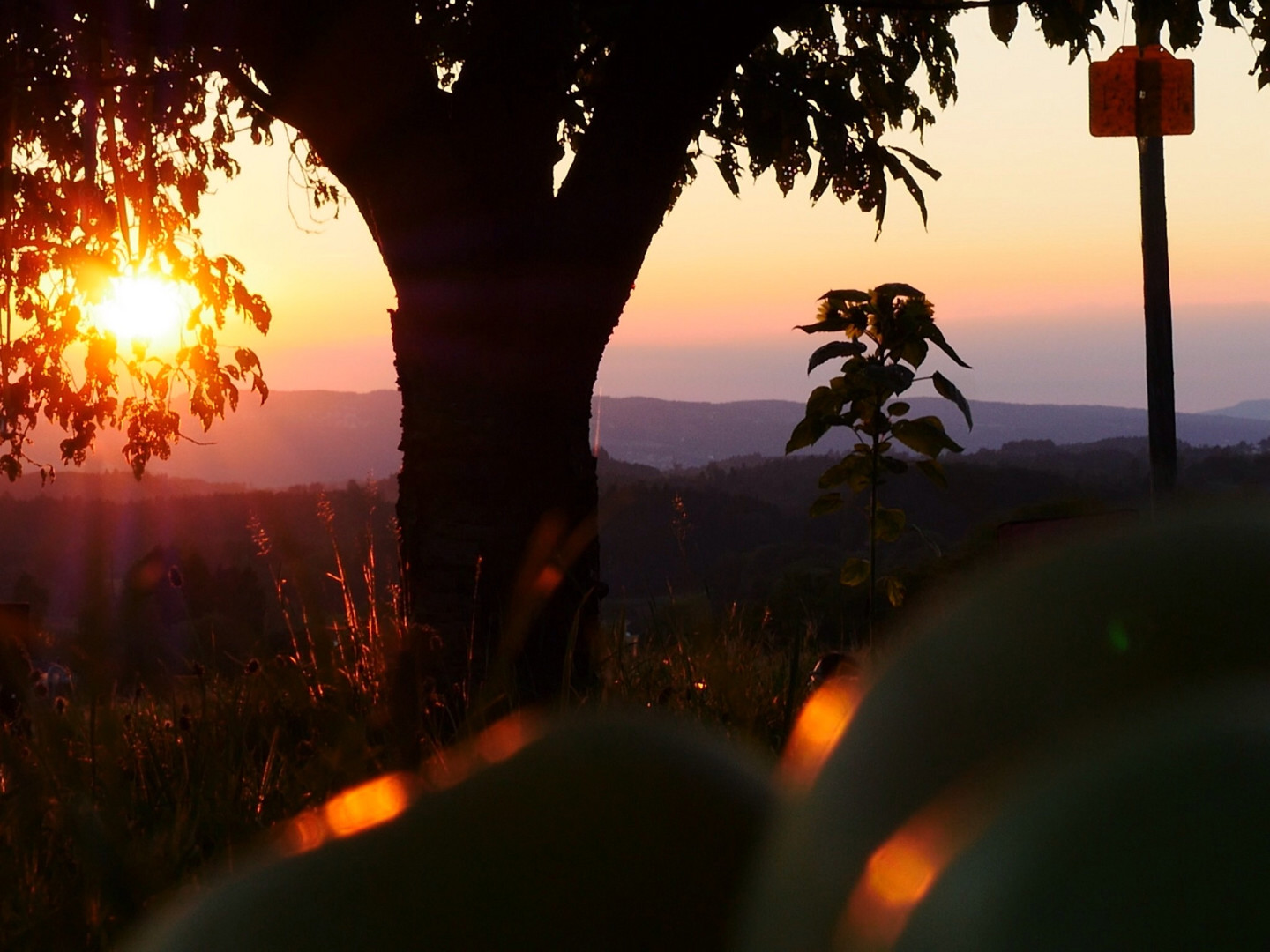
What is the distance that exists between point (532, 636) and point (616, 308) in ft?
4.03

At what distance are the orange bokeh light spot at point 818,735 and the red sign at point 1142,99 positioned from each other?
662cm

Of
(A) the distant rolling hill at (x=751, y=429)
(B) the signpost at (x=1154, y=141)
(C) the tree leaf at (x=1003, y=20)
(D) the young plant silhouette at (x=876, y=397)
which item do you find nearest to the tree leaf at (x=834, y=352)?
(D) the young plant silhouette at (x=876, y=397)

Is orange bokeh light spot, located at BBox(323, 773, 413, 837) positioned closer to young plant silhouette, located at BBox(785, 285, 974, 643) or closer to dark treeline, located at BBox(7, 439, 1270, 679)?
dark treeline, located at BBox(7, 439, 1270, 679)

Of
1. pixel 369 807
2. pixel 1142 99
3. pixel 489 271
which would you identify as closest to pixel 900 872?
pixel 369 807

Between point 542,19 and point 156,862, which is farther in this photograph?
point 542,19

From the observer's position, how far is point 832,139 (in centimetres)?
484

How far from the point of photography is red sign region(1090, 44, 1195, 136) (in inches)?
244

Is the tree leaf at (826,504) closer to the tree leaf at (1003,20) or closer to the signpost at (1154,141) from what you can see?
the tree leaf at (1003,20)

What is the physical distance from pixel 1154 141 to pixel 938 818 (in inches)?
292

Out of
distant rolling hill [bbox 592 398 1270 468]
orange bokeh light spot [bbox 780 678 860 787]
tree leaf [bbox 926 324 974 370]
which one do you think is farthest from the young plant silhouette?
distant rolling hill [bbox 592 398 1270 468]

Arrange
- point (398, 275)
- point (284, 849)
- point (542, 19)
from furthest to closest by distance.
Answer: point (398, 275), point (542, 19), point (284, 849)

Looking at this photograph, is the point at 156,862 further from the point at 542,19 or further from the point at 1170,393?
the point at 1170,393

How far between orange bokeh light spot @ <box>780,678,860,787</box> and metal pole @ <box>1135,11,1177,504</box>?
6.60 meters

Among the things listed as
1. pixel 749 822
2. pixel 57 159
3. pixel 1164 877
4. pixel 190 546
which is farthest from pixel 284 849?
pixel 57 159
